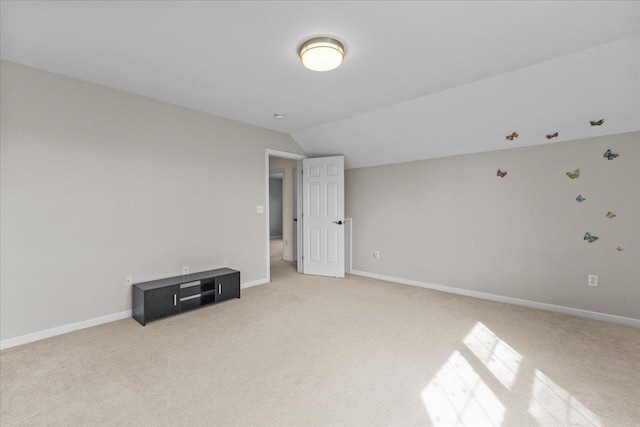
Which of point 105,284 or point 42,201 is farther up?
point 42,201

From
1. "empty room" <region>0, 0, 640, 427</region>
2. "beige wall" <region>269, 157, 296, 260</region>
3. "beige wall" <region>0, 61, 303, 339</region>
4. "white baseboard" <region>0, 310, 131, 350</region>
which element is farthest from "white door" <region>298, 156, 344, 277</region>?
"white baseboard" <region>0, 310, 131, 350</region>

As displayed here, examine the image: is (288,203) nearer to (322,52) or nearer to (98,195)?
(98,195)

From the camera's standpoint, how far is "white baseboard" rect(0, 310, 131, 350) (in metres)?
2.44

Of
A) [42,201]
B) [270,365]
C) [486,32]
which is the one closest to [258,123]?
[42,201]

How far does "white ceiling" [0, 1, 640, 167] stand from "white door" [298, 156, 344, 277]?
1.28 m

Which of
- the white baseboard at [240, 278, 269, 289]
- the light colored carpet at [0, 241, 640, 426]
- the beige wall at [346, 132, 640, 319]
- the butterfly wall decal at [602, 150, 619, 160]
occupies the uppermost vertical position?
the butterfly wall decal at [602, 150, 619, 160]

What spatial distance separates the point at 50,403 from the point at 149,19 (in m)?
2.56

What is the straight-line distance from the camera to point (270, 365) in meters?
2.16

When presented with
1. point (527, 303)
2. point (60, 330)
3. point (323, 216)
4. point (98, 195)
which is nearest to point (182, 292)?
point (60, 330)

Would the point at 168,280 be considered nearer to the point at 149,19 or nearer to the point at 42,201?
the point at 42,201

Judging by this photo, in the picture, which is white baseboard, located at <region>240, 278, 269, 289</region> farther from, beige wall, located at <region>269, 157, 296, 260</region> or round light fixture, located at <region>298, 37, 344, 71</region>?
round light fixture, located at <region>298, 37, 344, 71</region>

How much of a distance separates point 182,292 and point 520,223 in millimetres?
4146

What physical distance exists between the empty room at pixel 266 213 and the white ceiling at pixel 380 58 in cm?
2

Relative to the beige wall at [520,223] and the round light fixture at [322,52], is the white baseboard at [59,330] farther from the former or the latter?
the beige wall at [520,223]
